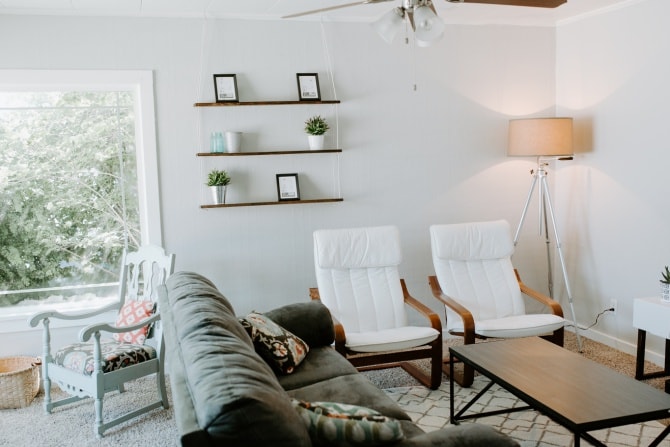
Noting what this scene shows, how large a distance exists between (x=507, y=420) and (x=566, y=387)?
0.74 meters

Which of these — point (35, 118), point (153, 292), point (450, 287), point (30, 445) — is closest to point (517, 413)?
point (450, 287)

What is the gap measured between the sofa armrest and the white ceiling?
6.13ft

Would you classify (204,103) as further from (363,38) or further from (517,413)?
(517,413)

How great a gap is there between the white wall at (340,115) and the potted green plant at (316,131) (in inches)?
5.0

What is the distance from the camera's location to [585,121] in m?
4.79

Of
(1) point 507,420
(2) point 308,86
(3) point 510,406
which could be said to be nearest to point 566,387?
(1) point 507,420

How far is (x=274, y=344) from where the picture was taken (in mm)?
2969

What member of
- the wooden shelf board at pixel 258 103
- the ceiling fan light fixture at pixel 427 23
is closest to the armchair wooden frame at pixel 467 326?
the wooden shelf board at pixel 258 103

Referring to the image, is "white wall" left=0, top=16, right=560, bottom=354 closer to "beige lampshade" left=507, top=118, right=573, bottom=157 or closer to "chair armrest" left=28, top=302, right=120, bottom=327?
"beige lampshade" left=507, top=118, right=573, bottom=157

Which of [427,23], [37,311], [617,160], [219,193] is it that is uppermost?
[427,23]

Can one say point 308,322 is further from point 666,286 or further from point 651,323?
point 666,286

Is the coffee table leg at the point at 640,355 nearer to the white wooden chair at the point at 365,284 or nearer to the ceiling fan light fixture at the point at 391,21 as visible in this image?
the white wooden chair at the point at 365,284

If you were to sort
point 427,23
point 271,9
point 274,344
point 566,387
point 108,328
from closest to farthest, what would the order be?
point 427,23
point 566,387
point 274,344
point 108,328
point 271,9

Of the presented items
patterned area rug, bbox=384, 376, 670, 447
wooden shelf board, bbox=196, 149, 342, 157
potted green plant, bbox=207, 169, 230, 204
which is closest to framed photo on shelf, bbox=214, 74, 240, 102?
wooden shelf board, bbox=196, 149, 342, 157
